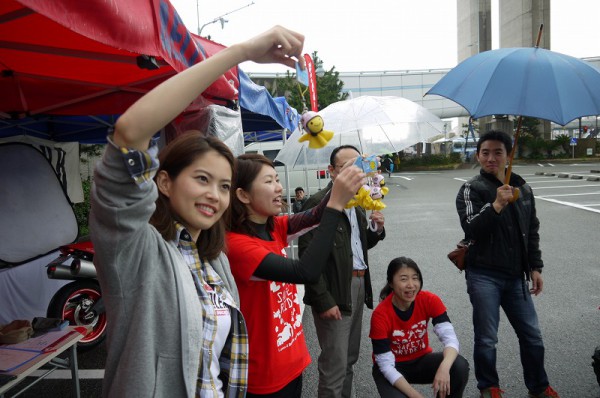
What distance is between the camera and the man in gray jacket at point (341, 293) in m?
2.50

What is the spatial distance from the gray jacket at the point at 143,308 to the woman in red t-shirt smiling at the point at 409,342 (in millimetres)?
1703

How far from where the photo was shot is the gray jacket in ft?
3.12

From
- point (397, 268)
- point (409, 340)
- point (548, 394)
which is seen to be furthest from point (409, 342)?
point (548, 394)

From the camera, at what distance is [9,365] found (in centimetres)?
234

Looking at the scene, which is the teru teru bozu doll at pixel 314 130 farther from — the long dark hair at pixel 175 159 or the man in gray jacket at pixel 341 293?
the long dark hair at pixel 175 159

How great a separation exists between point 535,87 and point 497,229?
98 centimetres

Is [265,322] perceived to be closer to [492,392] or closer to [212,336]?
[212,336]

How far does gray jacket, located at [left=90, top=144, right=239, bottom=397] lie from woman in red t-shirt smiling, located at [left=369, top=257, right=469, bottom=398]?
1.70 m

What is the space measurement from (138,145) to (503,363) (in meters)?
3.66

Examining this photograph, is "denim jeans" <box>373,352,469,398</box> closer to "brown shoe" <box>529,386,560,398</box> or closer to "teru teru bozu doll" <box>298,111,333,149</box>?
"brown shoe" <box>529,386,560,398</box>

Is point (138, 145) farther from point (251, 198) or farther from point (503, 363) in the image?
point (503, 363)

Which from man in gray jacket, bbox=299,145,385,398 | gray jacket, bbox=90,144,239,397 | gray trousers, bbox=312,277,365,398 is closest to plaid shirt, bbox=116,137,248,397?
gray jacket, bbox=90,144,239,397

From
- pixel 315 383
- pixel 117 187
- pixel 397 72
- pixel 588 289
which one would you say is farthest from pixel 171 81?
pixel 397 72

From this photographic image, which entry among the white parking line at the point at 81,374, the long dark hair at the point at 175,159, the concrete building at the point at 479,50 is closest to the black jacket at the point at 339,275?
the long dark hair at the point at 175,159
